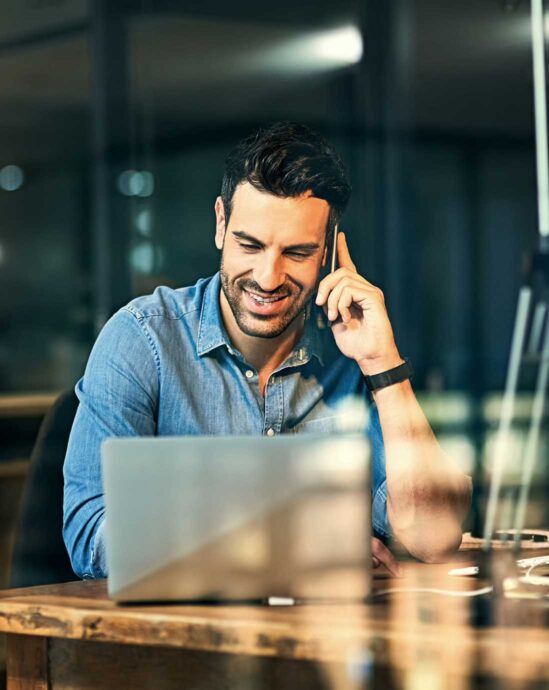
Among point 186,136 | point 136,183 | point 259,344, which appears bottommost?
point 259,344

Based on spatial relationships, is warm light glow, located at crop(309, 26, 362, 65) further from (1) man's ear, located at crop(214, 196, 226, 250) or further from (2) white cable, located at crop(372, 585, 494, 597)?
(2) white cable, located at crop(372, 585, 494, 597)

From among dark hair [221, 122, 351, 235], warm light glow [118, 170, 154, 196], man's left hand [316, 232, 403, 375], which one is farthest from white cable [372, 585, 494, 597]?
warm light glow [118, 170, 154, 196]

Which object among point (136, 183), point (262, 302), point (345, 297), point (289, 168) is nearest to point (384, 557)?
point (345, 297)

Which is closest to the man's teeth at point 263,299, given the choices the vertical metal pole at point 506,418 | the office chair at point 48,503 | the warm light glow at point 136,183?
the office chair at point 48,503

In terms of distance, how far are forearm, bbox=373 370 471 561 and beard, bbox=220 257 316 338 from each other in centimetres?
28

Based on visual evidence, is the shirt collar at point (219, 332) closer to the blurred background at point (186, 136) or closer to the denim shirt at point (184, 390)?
the denim shirt at point (184, 390)

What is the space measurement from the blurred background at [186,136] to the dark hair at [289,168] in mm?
787

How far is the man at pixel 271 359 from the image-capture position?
1.96 m

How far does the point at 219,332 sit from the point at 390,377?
318mm

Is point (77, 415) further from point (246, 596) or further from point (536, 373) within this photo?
point (536, 373)

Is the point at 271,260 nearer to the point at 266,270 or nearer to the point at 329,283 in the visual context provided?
the point at 266,270

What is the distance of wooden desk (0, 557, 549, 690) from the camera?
1.18 meters

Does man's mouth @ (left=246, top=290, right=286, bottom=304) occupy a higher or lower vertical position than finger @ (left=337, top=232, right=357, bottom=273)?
lower

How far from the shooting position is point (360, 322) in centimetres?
211
